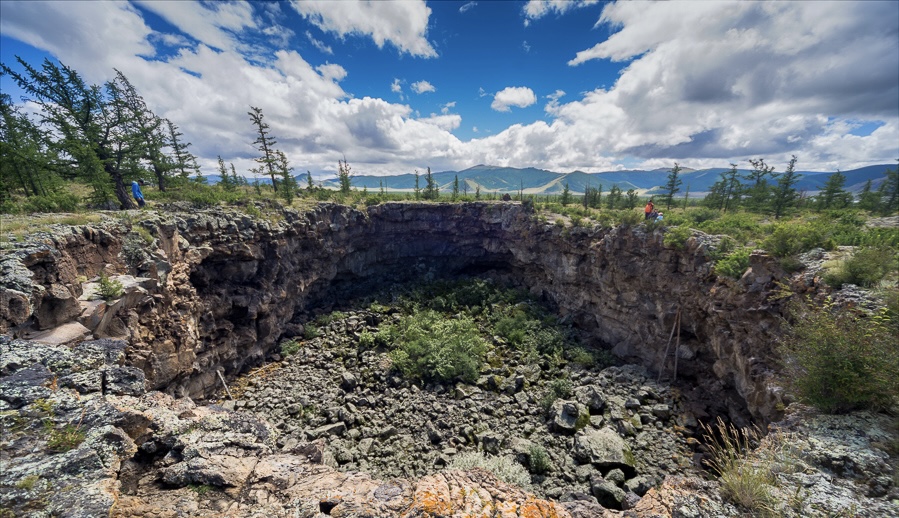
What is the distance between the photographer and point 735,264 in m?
14.7

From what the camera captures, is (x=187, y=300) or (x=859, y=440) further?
(x=187, y=300)

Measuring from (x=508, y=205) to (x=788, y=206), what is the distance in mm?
22757

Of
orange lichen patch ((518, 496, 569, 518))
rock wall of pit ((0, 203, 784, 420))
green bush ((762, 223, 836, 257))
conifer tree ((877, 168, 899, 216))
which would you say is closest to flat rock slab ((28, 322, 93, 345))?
rock wall of pit ((0, 203, 784, 420))

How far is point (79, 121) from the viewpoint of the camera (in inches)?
636

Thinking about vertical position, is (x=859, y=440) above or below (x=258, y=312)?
above

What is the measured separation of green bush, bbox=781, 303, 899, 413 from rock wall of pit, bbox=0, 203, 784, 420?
6005 mm

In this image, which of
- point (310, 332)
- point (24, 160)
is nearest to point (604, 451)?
point (310, 332)

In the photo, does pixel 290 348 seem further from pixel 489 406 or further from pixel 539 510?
pixel 539 510

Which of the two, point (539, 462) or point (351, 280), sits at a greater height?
point (351, 280)

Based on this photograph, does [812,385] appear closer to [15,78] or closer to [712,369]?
[712,369]

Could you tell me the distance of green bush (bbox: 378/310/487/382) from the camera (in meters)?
19.0

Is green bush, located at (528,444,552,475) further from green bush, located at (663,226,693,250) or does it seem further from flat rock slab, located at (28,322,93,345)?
flat rock slab, located at (28,322,93,345)

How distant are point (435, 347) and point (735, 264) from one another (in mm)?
16515

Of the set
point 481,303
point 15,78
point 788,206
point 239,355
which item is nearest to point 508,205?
point 481,303
